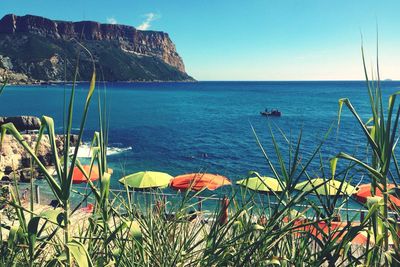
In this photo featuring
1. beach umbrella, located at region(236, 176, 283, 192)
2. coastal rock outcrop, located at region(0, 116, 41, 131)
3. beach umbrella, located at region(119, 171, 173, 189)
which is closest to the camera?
beach umbrella, located at region(236, 176, 283, 192)

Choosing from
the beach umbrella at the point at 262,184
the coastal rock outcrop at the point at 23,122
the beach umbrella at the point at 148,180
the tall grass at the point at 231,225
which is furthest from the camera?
the coastal rock outcrop at the point at 23,122

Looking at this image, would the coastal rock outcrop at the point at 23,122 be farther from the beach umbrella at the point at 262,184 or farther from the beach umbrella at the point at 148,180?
the beach umbrella at the point at 262,184

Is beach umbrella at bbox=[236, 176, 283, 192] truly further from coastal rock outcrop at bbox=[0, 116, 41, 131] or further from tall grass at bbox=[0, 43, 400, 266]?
coastal rock outcrop at bbox=[0, 116, 41, 131]

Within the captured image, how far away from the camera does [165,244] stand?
1913mm

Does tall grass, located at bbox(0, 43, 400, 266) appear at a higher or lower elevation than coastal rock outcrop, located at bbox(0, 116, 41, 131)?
higher

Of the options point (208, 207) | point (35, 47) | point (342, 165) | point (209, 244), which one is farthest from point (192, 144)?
point (35, 47)

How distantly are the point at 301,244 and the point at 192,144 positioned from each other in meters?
37.8

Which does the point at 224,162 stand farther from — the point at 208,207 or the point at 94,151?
the point at 94,151

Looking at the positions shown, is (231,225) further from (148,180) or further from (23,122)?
(23,122)

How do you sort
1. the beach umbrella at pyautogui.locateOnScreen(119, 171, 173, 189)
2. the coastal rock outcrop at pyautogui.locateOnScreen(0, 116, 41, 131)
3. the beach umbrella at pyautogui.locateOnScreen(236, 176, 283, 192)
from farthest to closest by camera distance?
1. the coastal rock outcrop at pyautogui.locateOnScreen(0, 116, 41, 131)
2. the beach umbrella at pyautogui.locateOnScreen(119, 171, 173, 189)
3. the beach umbrella at pyautogui.locateOnScreen(236, 176, 283, 192)

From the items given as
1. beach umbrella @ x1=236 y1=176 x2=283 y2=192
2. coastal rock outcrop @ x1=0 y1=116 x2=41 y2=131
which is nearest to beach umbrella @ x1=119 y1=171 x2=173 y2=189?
beach umbrella @ x1=236 y1=176 x2=283 y2=192

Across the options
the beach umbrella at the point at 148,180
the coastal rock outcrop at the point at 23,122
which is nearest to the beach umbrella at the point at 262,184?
the beach umbrella at the point at 148,180

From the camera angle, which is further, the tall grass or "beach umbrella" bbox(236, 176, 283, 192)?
"beach umbrella" bbox(236, 176, 283, 192)

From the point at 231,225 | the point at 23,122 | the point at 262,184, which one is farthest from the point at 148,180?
the point at 23,122
